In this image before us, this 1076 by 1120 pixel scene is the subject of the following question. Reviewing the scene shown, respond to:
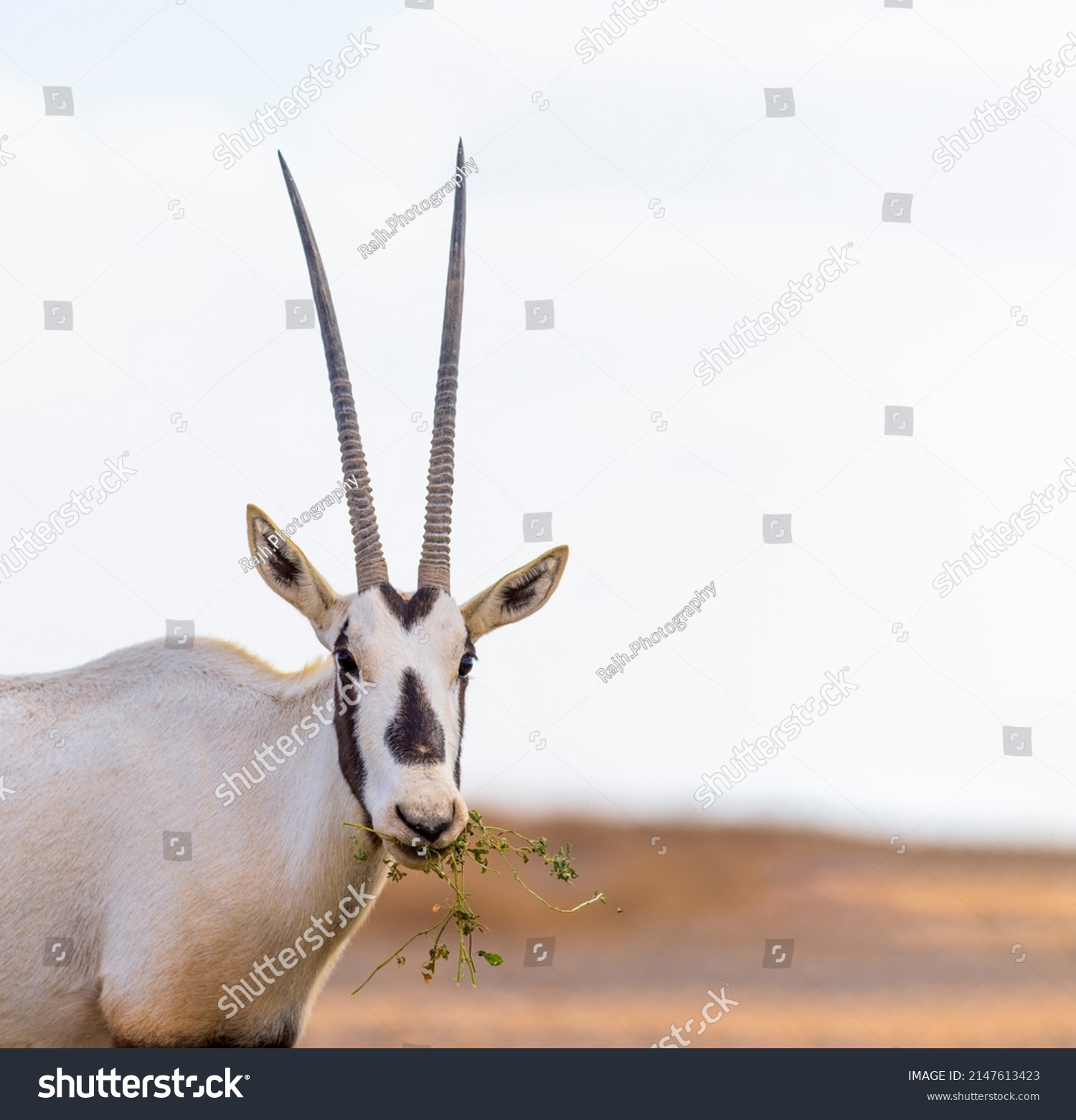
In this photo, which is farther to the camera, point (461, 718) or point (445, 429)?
point (445, 429)

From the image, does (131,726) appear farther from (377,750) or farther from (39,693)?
(377,750)

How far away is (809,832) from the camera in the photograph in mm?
37688

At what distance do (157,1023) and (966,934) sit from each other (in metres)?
26.4

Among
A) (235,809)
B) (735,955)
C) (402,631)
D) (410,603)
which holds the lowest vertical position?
(735,955)

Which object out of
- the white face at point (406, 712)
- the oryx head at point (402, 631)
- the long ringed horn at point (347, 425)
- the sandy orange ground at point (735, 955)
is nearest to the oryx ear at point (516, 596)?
the oryx head at point (402, 631)

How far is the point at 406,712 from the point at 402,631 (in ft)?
1.78

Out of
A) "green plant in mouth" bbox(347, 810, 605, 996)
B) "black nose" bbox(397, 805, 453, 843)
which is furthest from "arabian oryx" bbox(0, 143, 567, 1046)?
"black nose" bbox(397, 805, 453, 843)

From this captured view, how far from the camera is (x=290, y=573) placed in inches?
328

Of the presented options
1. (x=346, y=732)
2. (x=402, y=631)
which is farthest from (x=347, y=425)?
(x=346, y=732)

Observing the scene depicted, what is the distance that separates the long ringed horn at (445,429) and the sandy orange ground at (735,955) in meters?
11.2

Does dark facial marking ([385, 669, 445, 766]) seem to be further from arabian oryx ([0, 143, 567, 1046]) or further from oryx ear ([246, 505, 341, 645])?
oryx ear ([246, 505, 341, 645])

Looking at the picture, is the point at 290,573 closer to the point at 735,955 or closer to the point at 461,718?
the point at 461,718

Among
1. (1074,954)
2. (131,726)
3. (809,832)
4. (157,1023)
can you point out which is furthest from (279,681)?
(809,832)

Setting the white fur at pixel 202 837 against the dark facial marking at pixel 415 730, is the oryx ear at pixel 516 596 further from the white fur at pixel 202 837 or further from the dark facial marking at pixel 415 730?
the dark facial marking at pixel 415 730
